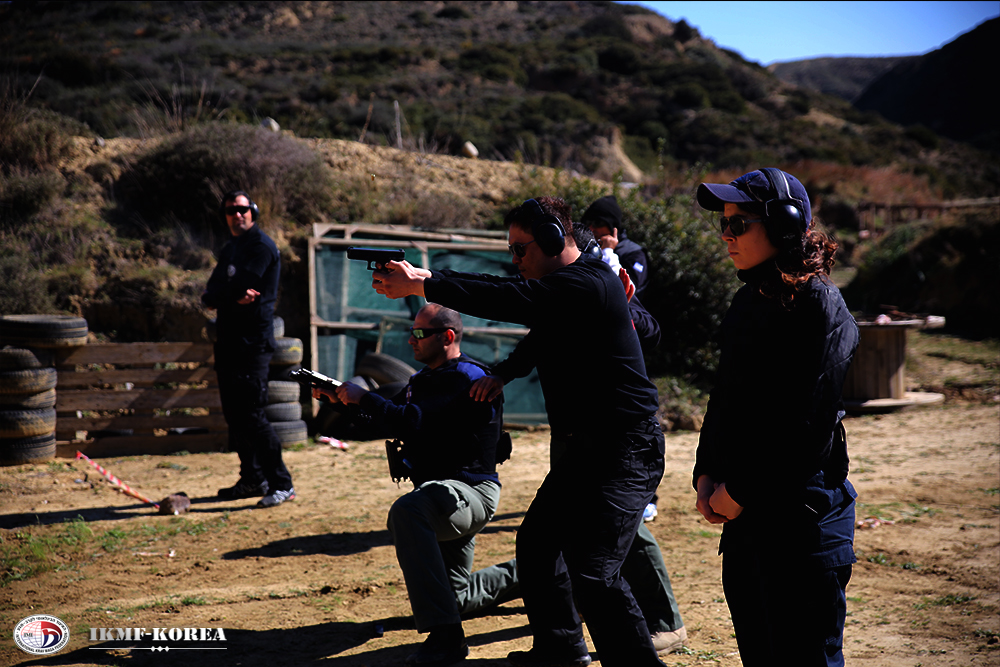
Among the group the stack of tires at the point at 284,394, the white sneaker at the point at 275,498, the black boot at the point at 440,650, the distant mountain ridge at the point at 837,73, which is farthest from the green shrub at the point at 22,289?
the distant mountain ridge at the point at 837,73

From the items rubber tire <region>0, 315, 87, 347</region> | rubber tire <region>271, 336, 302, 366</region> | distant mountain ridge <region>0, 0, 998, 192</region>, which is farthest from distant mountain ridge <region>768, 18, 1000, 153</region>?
rubber tire <region>0, 315, 87, 347</region>

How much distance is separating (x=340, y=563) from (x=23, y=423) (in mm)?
4105

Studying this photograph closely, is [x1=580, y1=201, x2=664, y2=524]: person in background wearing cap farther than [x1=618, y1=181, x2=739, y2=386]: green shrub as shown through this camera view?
No

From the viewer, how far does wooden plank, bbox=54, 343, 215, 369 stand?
7.90m

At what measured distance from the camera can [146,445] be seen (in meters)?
8.10

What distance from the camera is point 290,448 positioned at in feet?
27.6

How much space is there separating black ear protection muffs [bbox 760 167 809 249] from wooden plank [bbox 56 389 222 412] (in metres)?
7.29

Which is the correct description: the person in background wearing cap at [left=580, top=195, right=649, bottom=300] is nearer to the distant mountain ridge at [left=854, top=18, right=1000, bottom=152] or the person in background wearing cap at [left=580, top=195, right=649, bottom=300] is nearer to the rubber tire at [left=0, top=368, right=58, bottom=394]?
the rubber tire at [left=0, top=368, right=58, bottom=394]

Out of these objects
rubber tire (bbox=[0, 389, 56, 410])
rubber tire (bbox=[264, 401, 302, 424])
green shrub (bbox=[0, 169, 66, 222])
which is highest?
green shrub (bbox=[0, 169, 66, 222])

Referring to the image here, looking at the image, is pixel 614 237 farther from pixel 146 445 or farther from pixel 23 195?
pixel 23 195

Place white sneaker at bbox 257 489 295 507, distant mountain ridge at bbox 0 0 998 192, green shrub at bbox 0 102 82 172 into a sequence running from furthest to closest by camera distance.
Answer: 1. distant mountain ridge at bbox 0 0 998 192
2. green shrub at bbox 0 102 82 172
3. white sneaker at bbox 257 489 295 507

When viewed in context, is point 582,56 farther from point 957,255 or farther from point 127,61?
point 957,255

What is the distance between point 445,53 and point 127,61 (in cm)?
1526

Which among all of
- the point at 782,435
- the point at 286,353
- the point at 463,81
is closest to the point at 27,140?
the point at 286,353
